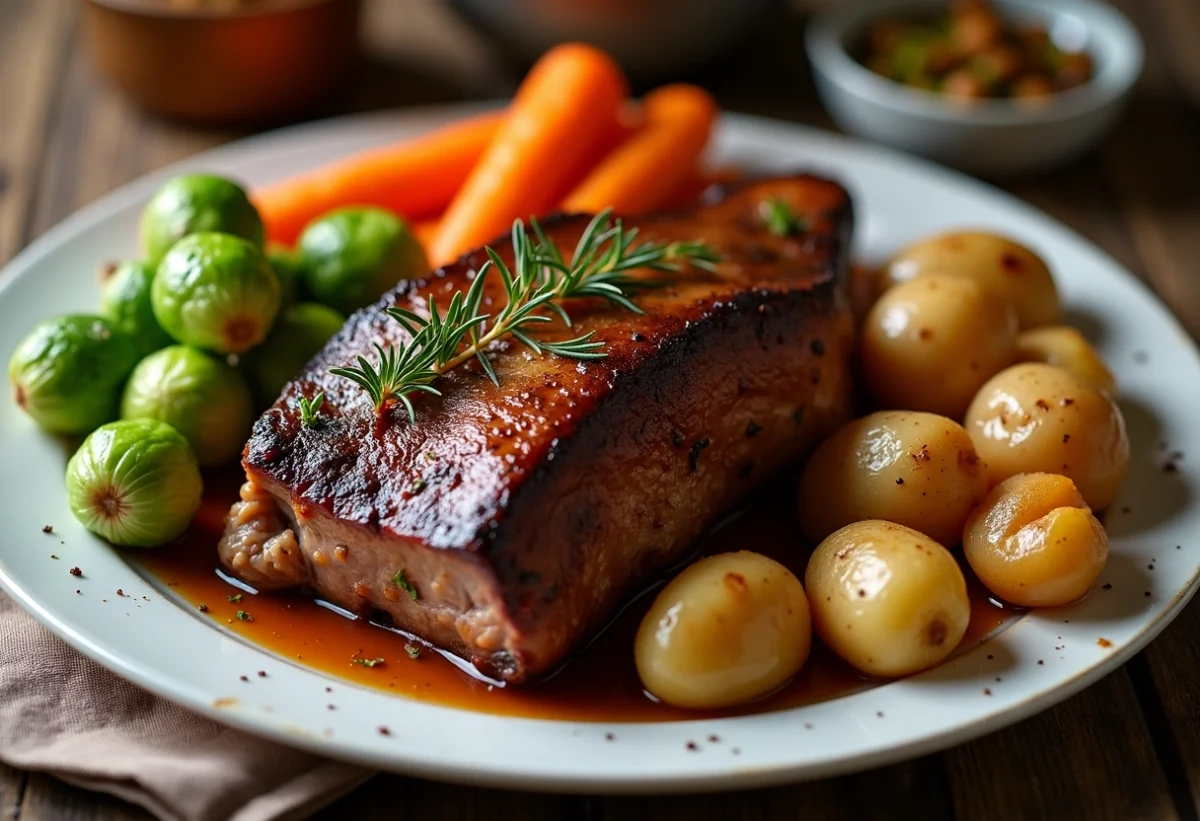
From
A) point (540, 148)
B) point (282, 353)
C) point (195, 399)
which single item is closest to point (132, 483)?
point (195, 399)

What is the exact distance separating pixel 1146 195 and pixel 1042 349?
77.6 inches

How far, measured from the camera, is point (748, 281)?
351cm

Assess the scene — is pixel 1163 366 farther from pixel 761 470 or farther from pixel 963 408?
pixel 761 470

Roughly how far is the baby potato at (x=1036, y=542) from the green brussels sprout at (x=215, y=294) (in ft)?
6.32

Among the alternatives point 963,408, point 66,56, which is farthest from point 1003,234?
point 66,56

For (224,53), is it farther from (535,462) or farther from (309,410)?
(535,462)

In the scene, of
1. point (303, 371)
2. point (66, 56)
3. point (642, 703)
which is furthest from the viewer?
point (66, 56)

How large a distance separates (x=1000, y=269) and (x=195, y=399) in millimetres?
2405

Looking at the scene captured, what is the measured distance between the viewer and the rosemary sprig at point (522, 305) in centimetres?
298

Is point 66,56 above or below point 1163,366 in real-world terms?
above

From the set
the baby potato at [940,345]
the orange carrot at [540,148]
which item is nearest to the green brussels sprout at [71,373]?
the orange carrot at [540,148]

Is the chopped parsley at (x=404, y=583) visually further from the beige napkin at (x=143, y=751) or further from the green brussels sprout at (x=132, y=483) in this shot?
Result: the green brussels sprout at (x=132, y=483)

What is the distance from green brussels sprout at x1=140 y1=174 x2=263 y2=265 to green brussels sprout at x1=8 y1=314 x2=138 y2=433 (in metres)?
0.38

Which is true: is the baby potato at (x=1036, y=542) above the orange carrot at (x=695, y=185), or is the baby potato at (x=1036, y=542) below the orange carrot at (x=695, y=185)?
above
